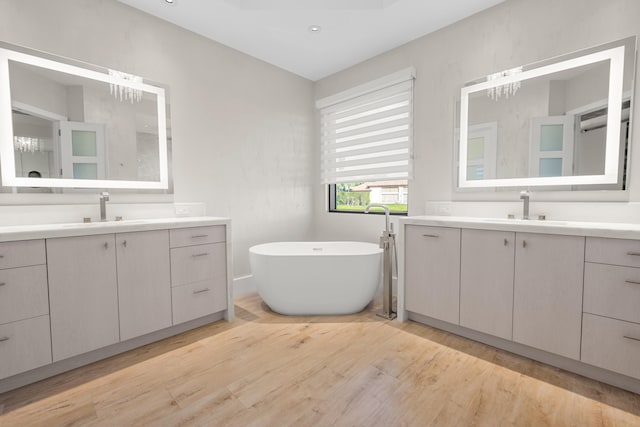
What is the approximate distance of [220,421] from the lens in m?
1.34

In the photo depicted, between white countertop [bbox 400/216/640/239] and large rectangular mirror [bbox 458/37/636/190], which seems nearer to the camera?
white countertop [bbox 400/216/640/239]

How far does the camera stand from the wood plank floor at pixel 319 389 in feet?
4.46

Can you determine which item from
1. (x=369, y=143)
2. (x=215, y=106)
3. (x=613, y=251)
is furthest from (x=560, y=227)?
(x=215, y=106)

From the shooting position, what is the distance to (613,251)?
1.50m

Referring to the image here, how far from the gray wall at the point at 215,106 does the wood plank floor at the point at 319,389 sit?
1.20 m

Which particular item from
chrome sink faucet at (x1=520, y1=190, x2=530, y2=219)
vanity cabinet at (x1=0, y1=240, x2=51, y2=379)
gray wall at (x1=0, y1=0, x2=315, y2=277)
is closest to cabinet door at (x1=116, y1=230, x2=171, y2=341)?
vanity cabinet at (x1=0, y1=240, x2=51, y2=379)

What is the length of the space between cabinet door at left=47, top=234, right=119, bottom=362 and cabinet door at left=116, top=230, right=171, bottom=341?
0.15ft

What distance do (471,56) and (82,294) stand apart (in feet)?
10.4

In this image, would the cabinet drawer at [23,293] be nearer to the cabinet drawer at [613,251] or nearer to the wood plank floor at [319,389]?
the wood plank floor at [319,389]

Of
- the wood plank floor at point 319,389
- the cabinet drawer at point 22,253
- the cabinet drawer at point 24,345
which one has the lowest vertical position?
the wood plank floor at point 319,389

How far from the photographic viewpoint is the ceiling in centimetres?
231

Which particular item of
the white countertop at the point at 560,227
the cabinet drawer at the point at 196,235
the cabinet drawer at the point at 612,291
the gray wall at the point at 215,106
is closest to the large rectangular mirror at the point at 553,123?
the white countertop at the point at 560,227

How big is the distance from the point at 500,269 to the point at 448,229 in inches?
15.8

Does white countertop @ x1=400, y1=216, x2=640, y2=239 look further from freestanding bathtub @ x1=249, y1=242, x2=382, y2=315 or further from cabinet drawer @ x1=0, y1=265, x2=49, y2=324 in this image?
cabinet drawer @ x1=0, y1=265, x2=49, y2=324
